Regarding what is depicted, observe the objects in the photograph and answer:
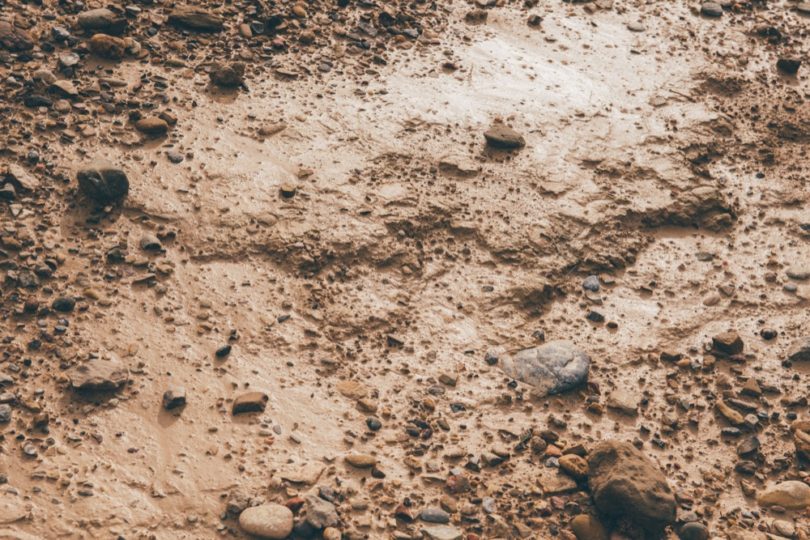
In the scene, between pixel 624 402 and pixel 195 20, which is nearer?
pixel 624 402

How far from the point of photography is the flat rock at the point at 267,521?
10.7ft

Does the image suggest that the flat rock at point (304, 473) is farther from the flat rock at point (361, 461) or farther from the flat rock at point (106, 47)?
the flat rock at point (106, 47)

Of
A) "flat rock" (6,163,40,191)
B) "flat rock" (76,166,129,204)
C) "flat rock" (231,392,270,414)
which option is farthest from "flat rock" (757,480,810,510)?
"flat rock" (6,163,40,191)

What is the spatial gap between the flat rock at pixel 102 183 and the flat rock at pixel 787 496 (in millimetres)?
3286

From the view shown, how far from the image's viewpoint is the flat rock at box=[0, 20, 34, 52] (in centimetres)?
504

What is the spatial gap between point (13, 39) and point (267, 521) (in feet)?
11.0

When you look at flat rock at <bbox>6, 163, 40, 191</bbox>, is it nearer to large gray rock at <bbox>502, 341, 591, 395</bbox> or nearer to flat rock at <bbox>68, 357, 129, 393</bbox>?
flat rock at <bbox>68, 357, 129, 393</bbox>

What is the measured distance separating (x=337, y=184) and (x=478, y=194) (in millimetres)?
771

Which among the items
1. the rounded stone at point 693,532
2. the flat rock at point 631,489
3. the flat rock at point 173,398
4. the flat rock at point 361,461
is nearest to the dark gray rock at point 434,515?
the flat rock at point 361,461

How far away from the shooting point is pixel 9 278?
13.1 ft

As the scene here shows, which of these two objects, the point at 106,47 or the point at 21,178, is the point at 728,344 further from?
the point at 106,47

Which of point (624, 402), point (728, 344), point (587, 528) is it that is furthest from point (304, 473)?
point (728, 344)

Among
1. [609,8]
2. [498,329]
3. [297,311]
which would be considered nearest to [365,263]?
[297,311]

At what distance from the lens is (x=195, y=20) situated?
5473 millimetres
